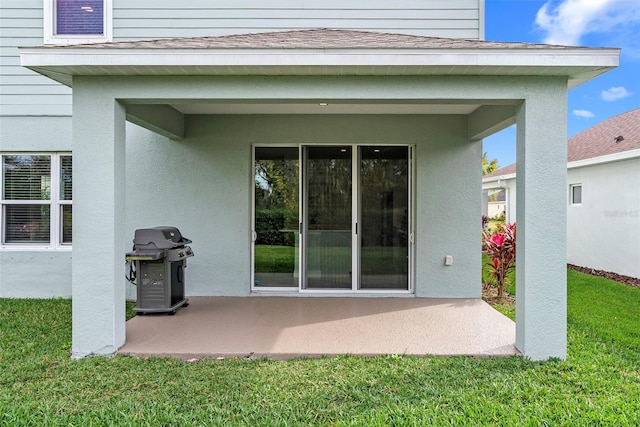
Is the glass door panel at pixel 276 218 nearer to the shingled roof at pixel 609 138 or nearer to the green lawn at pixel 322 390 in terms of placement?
the green lawn at pixel 322 390

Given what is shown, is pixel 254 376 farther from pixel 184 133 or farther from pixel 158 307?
pixel 184 133

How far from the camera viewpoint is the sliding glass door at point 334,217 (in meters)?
7.44

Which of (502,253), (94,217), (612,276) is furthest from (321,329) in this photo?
(612,276)

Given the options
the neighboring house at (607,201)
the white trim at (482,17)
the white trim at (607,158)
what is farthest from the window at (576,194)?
the white trim at (482,17)

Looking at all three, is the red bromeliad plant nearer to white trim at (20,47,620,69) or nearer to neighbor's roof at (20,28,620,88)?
neighbor's roof at (20,28,620,88)

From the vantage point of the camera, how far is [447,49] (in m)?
4.30

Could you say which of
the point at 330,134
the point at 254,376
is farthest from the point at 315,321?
the point at 330,134

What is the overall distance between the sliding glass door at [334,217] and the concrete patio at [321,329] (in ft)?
1.74

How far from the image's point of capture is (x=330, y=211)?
293 inches

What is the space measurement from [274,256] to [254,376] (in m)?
3.60

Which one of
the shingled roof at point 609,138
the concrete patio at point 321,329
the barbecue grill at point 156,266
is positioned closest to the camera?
the concrete patio at point 321,329

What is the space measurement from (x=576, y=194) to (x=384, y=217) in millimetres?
8575

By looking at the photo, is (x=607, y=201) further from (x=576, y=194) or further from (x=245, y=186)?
(x=245, y=186)

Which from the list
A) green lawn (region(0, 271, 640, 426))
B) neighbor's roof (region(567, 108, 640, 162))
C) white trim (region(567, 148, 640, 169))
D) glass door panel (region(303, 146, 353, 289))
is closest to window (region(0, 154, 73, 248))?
green lawn (region(0, 271, 640, 426))
